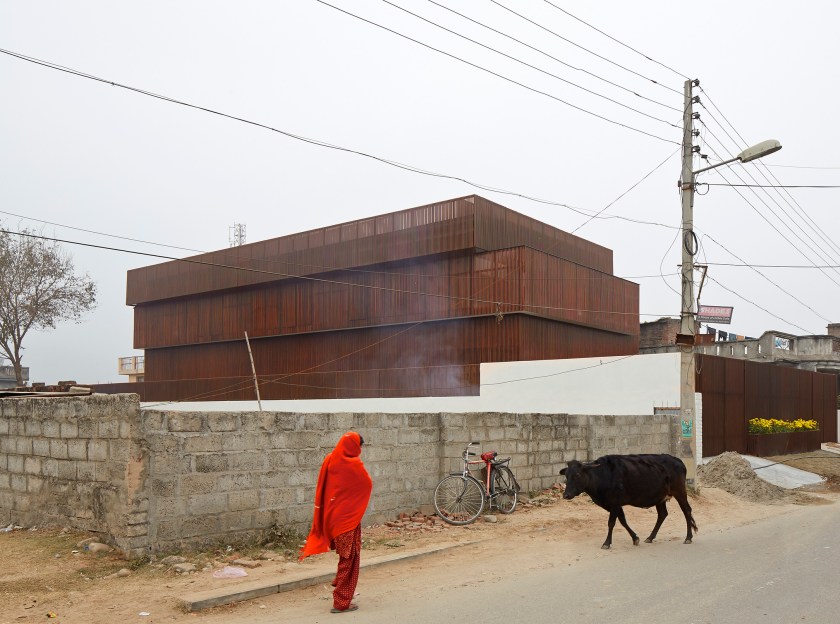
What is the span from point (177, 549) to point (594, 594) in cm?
470

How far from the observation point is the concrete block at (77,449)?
8.79m

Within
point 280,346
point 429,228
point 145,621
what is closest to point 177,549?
point 145,621

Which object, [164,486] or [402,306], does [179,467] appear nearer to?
[164,486]

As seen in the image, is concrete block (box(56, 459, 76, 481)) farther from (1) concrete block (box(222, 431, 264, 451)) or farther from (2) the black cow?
(2) the black cow

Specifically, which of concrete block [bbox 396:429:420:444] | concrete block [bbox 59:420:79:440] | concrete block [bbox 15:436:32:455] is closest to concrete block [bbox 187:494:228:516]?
concrete block [bbox 59:420:79:440]

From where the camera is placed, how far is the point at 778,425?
92.8 ft

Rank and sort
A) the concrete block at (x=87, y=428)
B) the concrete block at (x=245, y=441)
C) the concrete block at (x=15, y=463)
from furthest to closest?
the concrete block at (x=15, y=463), the concrete block at (x=245, y=441), the concrete block at (x=87, y=428)

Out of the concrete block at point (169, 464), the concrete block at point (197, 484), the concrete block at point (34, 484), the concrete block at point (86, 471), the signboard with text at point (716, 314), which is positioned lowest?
the concrete block at point (34, 484)

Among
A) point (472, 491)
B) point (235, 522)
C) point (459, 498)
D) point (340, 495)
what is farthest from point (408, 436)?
point (340, 495)

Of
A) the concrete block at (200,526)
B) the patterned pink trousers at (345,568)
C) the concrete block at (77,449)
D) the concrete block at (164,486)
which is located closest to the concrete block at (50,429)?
the concrete block at (77,449)

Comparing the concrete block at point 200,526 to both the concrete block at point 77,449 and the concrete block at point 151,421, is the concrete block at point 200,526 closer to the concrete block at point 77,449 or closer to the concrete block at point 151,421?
the concrete block at point 151,421

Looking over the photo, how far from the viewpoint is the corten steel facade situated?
101 feet

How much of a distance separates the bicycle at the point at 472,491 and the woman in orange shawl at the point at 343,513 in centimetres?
512

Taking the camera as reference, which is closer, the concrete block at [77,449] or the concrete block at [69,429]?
the concrete block at [77,449]
